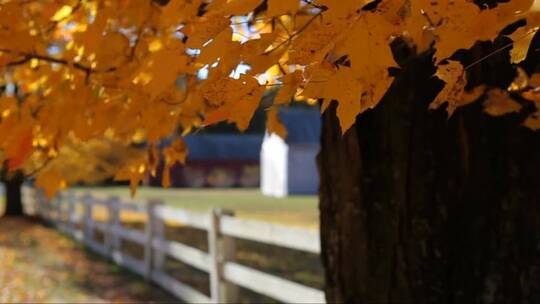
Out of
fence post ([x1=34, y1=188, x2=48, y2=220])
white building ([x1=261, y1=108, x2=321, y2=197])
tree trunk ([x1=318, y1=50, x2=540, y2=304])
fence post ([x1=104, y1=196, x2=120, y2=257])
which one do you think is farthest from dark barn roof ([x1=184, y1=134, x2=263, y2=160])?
tree trunk ([x1=318, y1=50, x2=540, y2=304])

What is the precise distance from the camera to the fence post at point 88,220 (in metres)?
13.8

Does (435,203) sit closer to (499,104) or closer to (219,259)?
(499,104)

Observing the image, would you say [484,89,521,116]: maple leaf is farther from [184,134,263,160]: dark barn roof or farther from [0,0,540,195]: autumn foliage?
[184,134,263,160]: dark barn roof

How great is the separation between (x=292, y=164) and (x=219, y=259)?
34.4m

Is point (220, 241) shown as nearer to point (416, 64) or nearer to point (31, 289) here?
point (31, 289)

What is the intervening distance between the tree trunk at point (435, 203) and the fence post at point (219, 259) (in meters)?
3.53

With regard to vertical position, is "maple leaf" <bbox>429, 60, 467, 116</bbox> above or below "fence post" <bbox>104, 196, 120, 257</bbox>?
above

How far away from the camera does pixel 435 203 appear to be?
3088 mm

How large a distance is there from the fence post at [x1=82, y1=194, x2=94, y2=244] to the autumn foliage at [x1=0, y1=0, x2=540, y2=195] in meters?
9.58

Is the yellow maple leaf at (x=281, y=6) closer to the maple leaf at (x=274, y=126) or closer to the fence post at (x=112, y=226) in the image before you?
the maple leaf at (x=274, y=126)

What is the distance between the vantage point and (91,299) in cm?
807

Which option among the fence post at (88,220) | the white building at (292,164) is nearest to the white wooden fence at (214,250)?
the fence post at (88,220)

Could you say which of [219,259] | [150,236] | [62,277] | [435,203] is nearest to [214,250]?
[219,259]

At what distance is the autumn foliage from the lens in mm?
1531
